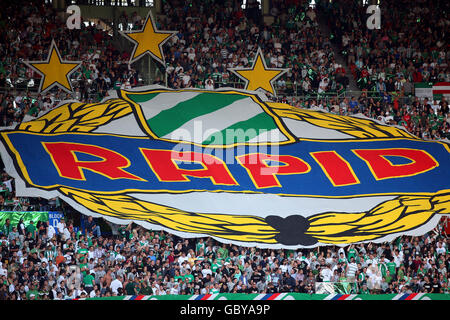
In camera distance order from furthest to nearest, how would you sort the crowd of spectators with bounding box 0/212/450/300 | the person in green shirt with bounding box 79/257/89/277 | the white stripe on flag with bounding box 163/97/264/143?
the white stripe on flag with bounding box 163/97/264/143
the person in green shirt with bounding box 79/257/89/277
the crowd of spectators with bounding box 0/212/450/300

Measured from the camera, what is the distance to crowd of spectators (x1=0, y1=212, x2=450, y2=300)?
48.3ft

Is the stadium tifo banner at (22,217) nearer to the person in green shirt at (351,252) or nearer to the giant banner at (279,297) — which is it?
the giant banner at (279,297)

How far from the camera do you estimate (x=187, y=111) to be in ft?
58.4

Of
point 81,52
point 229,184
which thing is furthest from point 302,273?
point 81,52

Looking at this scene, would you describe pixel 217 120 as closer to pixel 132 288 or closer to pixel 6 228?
pixel 132 288

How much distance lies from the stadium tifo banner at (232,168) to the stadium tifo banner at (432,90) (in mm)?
3637

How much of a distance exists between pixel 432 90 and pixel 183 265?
1079cm

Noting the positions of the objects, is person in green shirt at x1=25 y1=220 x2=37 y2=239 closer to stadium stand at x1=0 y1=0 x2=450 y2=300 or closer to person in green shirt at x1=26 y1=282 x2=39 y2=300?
stadium stand at x1=0 y1=0 x2=450 y2=300

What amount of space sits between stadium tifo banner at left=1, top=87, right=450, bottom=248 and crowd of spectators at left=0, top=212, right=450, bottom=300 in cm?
78

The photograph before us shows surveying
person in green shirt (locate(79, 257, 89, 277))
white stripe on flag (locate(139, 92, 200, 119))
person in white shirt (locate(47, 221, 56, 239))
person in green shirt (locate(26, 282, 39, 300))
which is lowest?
person in green shirt (locate(26, 282, 39, 300))

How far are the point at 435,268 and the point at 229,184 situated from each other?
18.5 ft

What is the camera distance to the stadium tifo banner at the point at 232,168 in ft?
51.0

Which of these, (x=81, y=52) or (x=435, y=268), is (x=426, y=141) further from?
(x=81, y=52)

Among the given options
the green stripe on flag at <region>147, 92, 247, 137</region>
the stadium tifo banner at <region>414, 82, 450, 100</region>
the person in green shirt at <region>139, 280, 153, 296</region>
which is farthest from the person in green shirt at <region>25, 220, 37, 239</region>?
the stadium tifo banner at <region>414, 82, 450, 100</region>
